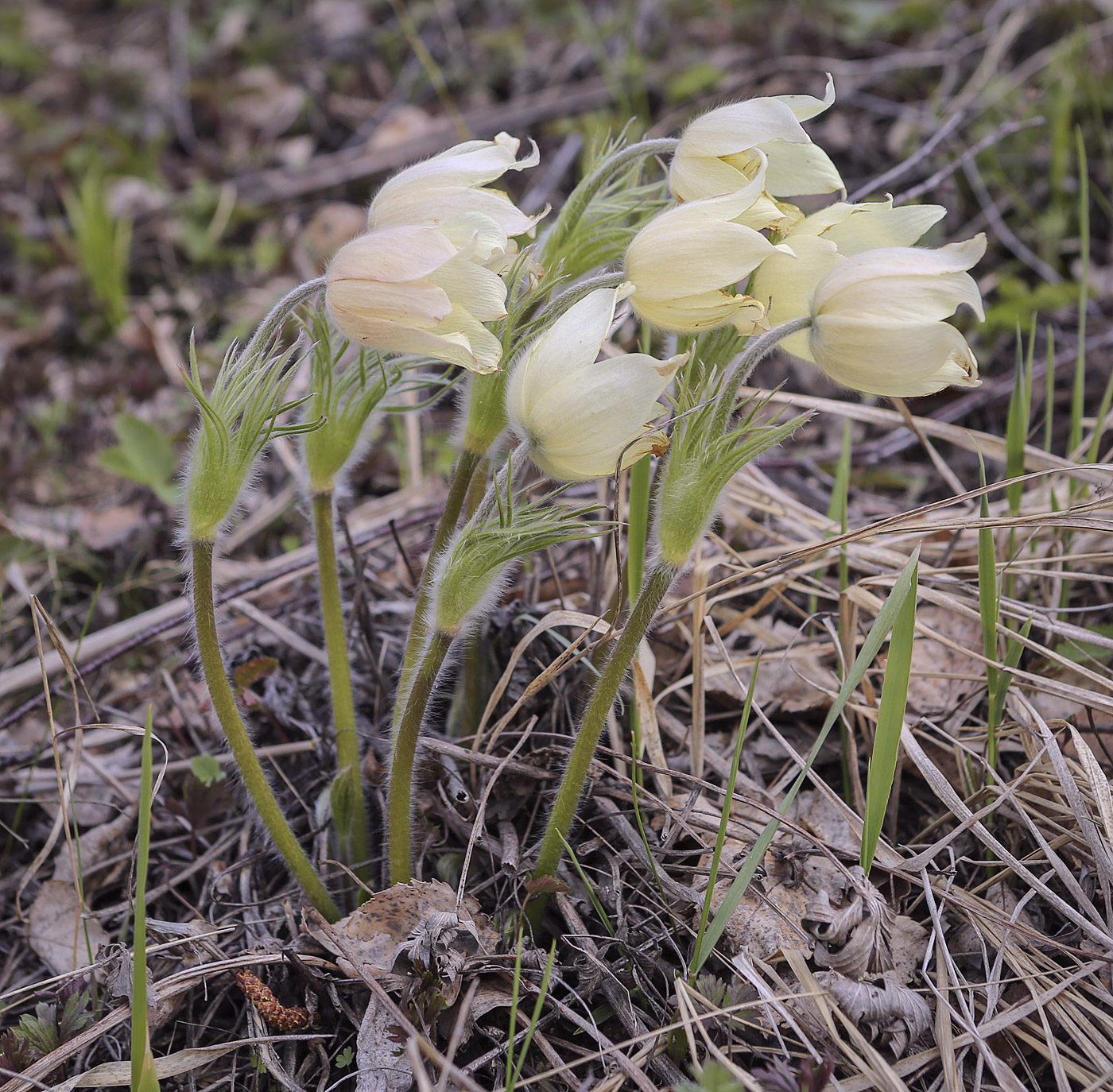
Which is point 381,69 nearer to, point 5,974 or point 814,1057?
point 5,974

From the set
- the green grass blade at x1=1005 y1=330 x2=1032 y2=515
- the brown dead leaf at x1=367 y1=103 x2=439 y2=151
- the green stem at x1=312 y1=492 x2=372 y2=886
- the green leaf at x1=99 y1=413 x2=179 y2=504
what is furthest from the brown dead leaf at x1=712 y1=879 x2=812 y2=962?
the brown dead leaf at x1=367 y1=103 x2=439 y2=151

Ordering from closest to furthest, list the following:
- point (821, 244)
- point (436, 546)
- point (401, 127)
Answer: point (821, 244), point (436, 546), point (401, 127)

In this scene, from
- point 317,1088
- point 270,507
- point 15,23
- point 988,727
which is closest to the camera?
point 317,1088

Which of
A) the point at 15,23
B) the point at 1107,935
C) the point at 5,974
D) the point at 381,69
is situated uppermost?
the point at 15,23

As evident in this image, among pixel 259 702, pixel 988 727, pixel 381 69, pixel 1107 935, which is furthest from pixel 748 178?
pixel 381 69

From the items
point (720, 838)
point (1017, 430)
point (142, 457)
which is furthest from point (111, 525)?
point (1017, 430)

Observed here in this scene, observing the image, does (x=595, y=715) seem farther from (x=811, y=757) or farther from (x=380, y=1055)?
(x=380, y=1055)

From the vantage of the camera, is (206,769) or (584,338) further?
(206,769)
